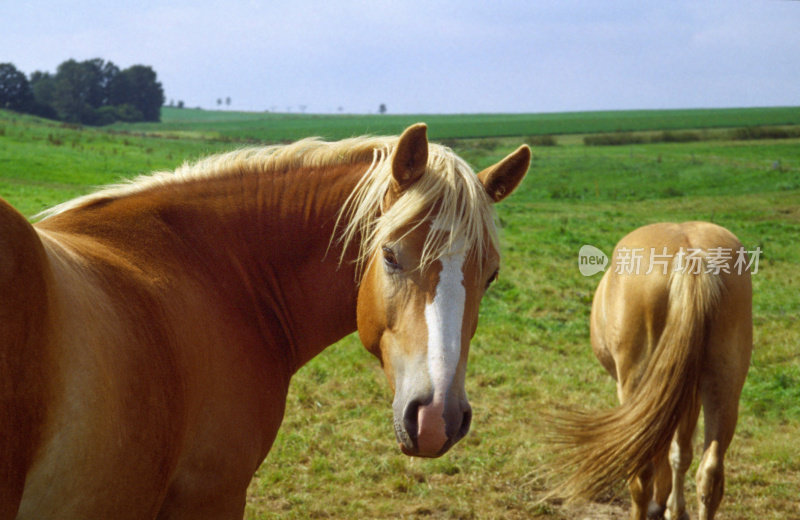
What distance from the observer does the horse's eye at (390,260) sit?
213 centimetres

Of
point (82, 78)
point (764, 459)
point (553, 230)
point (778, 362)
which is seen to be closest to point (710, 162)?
point (553, 230)

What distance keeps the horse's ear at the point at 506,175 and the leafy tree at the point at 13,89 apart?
3608 centimetres

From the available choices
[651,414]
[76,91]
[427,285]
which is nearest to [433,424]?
[427,285]

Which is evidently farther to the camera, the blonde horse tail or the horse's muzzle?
the blonde horse tail

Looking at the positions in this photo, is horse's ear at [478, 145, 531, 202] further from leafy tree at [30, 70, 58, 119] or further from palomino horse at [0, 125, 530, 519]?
leafy tree at [30, 70, 58, 119]

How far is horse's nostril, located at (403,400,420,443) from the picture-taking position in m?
1.92

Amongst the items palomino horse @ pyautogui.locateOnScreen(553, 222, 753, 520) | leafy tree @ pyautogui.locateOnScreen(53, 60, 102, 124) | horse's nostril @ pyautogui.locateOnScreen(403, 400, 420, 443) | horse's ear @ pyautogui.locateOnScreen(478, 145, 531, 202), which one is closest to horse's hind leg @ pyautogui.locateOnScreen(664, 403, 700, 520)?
palomino horse @ pyautogui.locateOnScreen(553, 222, 753, 520)

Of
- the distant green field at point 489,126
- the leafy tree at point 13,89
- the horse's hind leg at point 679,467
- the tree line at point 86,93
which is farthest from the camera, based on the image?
the distant green field at point 489,126

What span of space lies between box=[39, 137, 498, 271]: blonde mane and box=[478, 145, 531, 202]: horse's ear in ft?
0.32

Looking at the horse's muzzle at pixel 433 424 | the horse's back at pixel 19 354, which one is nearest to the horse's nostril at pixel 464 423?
the horse's muzzle at pixel 433 424

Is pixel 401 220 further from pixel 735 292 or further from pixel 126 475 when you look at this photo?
pixel 735 292

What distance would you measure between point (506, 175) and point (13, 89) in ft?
125

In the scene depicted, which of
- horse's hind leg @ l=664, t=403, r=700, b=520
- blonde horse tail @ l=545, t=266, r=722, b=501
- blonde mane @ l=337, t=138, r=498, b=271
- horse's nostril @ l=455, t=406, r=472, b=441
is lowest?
horse's hind leg @ l=664, t=403, r=700, b=520

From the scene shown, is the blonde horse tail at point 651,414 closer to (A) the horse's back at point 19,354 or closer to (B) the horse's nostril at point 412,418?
(B) the horse's nostril at point 412,418
